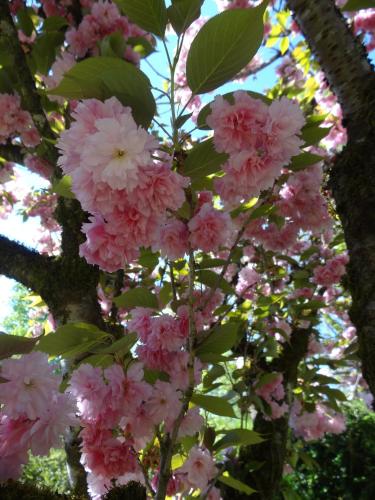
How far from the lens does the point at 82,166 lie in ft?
2.44

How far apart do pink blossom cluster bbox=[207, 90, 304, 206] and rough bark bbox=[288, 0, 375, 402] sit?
0.39 m

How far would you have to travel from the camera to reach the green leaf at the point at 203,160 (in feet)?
3.04

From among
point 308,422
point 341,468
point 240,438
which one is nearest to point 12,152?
point 240,438

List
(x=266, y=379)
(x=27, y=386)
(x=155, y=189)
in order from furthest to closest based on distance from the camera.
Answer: (x=266, y=379) → (x=155, y=189) → (x=27, y=386)

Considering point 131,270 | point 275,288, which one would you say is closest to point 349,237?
point 131,270

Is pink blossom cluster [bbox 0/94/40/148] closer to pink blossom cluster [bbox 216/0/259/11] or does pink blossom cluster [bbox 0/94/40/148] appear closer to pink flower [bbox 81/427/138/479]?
pink flower [bbox 81/427/138/479]

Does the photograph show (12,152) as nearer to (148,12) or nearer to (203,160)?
(148,12)

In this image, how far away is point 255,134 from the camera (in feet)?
2.79

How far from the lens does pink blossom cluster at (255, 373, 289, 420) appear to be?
2.49m

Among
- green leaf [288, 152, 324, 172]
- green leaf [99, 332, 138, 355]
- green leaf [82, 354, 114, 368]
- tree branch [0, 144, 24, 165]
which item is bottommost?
green leaf [99, 332, 138, 355]

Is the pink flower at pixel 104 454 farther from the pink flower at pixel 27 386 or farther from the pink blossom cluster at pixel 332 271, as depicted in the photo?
the pink blossom cluster at pixel 332 271

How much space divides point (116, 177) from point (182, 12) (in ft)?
1.77

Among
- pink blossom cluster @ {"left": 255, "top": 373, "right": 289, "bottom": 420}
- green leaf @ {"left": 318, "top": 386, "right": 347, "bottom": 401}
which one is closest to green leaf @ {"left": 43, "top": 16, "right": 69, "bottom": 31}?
pink blossom cluster @ {"left": 255, "top": 373, "right": 289, "bottom": 420}

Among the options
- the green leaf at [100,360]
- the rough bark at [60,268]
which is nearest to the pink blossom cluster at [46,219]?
the rough bark at [60,268]
